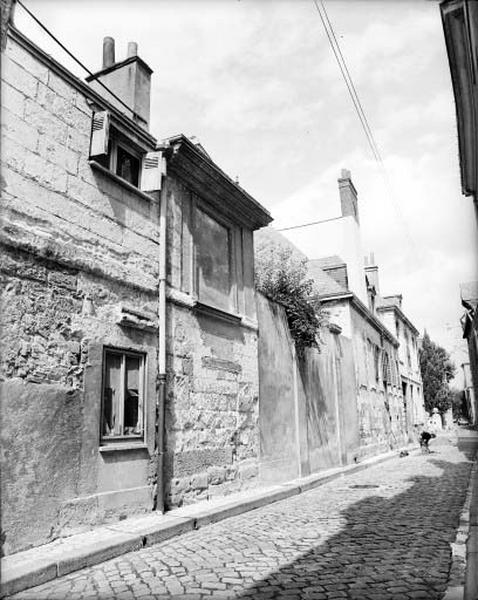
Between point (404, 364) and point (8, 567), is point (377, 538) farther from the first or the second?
point (404, 364)

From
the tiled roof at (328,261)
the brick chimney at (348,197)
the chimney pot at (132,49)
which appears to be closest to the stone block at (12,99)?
the chimney pot at (132,49)

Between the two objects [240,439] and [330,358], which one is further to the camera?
[330,358]

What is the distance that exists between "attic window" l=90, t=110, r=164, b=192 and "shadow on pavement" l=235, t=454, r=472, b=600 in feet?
16.9

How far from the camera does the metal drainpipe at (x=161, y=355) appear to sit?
689cm

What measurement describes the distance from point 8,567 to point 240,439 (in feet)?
17.1

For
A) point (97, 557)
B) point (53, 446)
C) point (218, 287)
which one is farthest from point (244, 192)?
point (97, 557)

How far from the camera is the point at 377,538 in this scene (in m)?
5.83

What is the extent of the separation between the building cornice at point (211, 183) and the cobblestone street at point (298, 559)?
207 inches

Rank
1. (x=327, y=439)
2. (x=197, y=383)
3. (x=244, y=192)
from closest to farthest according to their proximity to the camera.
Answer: (x=197, y=383) < (x=244, y=192) < (x=327, y=439)

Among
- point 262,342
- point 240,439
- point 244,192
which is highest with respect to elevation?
point 244,192

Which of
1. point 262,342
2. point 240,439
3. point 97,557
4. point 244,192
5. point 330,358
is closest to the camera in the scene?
point 97,557

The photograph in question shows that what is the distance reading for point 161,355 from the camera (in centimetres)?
727

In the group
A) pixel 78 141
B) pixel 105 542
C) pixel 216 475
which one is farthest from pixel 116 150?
pixel 216 475

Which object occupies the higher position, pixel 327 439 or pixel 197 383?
pixel 197 383
